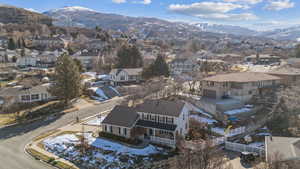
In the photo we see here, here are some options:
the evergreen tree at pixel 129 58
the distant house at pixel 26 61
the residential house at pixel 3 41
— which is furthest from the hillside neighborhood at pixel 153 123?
the residential house at pixel 3 41

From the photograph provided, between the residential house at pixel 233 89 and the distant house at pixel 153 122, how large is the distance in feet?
32.6

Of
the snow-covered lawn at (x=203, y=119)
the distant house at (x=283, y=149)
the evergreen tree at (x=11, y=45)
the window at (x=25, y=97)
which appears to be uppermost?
the evergreen tree at (x=11, y=45)

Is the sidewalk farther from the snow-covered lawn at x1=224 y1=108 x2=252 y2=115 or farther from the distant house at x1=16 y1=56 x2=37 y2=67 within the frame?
the distant house at x1=16 y1=56 x2=37 y2=67

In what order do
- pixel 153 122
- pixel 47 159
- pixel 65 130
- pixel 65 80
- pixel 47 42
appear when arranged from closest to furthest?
pixel 47 159 < pixel 153 122 < pixel 65 130 < pixel 65 80 < pixel 47 42

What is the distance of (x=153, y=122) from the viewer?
3109 centimetres

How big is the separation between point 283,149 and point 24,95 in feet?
145

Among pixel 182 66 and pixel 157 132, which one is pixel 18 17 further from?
pixel 157 132

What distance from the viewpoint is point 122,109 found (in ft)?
108

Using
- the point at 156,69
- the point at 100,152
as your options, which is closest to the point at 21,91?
the point at 100,152

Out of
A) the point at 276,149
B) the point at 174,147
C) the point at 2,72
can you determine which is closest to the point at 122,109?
the point at 174,147

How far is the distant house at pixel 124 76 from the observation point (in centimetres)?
6162

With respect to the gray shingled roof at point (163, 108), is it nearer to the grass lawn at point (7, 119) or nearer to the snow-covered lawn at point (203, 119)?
the snow-covered lawn at point (203, 119)

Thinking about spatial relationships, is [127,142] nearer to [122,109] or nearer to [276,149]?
[122,109]

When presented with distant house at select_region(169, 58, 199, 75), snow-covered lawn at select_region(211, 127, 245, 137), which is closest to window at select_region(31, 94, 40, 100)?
snow-covered lawn at select_region(211, 127, 245, 137)
